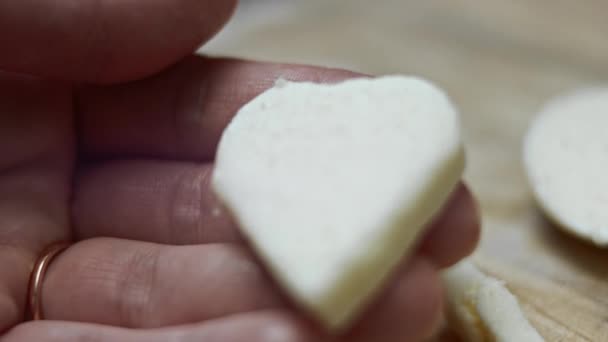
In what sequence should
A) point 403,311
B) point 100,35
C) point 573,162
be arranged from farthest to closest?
1. point 573,162
2. point 100,35
3. point 403,311

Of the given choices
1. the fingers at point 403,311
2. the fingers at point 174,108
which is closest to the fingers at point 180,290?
the fingers at point 403,311

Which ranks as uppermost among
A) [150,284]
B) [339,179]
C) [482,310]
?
[339,179]

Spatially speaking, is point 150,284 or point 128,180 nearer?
point 150,284

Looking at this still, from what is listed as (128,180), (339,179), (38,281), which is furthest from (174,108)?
(339,179)

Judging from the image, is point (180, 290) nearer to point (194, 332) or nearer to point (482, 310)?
point (194, 332)

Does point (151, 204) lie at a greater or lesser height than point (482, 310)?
greater

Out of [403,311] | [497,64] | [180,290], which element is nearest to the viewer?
[403,311]
